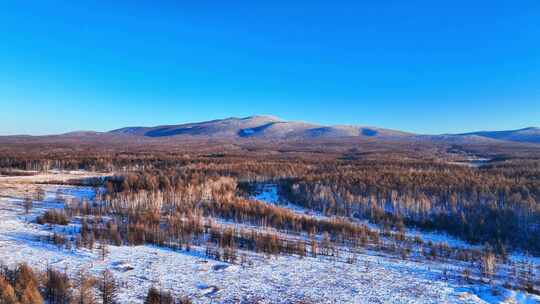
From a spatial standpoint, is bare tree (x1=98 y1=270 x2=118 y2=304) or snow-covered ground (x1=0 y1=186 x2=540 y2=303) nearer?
bare tree (x1=98 y1=270 x2=118 y2=304)

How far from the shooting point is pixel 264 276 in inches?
314

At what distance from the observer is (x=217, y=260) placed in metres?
9.02

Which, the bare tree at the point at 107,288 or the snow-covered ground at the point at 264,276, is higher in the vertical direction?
the bare tree at the point at 107,288

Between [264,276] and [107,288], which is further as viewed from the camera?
[264,276]

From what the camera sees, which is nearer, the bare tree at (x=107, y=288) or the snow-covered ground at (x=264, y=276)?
the bare tree at (x=107, y=288)

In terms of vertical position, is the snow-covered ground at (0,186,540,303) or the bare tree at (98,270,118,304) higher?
the bare tree at (98,270,118,304)

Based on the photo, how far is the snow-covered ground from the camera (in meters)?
6.96

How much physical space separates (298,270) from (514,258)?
24.8 feet

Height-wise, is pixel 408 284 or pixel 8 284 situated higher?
pixel 8 284

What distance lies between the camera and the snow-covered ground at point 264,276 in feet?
22.9

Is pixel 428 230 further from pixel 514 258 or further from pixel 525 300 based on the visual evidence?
pixel 525 300

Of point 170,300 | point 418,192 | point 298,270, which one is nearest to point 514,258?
point 298,270

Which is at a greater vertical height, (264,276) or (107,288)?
(107,288)

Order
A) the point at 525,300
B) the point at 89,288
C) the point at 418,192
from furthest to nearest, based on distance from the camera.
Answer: the point at 418,192 → the point at 525,300 → the point at 89,288
